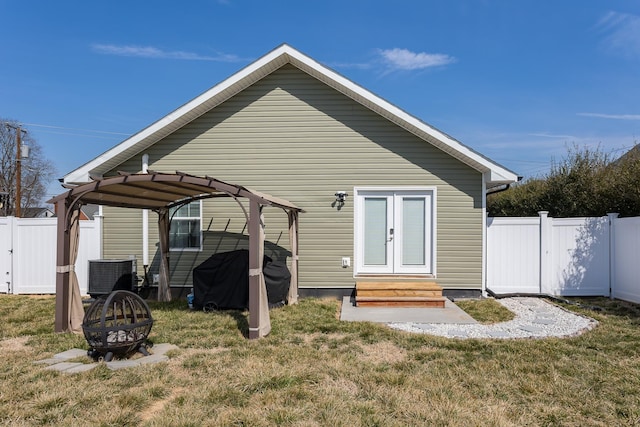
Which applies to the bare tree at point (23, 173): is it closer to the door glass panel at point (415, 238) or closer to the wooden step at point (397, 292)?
Result: the wooden step at point (397, 292)

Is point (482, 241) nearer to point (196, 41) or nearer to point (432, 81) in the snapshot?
point (432, 81)

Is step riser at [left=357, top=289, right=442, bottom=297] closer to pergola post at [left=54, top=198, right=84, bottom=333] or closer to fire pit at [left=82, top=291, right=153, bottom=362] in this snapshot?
fire pit at [left=82, top=291, right=153, bottom=362]

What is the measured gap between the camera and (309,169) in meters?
9.21

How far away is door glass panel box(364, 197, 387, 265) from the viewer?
9094 mm

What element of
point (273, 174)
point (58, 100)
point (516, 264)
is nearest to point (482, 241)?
point (516, 264)

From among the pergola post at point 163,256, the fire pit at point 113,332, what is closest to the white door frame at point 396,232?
the pergola post at point 163,256

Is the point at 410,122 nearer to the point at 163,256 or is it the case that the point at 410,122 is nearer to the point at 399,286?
the point at 399,286

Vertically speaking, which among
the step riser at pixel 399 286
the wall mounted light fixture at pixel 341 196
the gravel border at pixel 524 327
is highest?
the wall mounted light fixture at pixel 341 196

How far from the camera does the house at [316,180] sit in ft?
29.5

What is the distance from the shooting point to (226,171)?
930 cm

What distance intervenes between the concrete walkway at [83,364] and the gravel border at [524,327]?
11.4ft

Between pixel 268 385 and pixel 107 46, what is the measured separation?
1833cm

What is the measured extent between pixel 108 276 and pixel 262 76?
5381 mm

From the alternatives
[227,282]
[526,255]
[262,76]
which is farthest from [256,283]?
[526,255]
